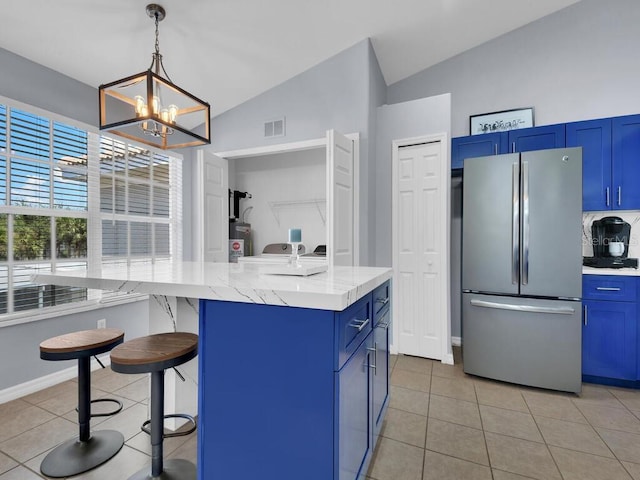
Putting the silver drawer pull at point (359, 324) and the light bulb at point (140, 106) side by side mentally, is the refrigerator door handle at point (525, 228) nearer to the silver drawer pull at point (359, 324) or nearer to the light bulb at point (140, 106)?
the silver drawer pull at point (359, 324)

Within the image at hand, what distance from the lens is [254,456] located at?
Result: 1.23 metres

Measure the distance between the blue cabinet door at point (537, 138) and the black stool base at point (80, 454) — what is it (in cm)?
403

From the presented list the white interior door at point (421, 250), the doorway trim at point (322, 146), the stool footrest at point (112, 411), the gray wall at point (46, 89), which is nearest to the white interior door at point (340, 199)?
the doorway trim at point (322, 146)

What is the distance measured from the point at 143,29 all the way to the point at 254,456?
3091 millimetres

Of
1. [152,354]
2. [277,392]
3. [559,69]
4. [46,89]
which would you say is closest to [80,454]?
[152,354]

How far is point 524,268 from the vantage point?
8.79 ft

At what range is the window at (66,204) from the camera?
2541 millimetres

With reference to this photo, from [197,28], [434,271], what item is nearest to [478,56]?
[434,271]

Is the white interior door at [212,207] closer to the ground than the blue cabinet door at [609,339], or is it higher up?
higher up

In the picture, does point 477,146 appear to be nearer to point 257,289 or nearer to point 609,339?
point 609,339

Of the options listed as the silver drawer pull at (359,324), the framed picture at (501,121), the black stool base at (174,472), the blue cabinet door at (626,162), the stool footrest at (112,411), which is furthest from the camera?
the framed picture at (501,121)

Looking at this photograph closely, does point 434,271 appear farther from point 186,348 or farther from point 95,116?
point 95,116

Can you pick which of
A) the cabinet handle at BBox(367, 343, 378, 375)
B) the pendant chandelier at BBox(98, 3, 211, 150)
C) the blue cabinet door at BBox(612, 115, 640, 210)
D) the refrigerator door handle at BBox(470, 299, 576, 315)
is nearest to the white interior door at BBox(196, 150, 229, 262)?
the pendant chandelier at BBox(98, 3, 211, 150)

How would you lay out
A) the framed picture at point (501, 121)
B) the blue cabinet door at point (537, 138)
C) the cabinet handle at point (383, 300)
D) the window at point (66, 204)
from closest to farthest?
the cabinet handle at point (383, 300)
the window at point (66, 204)
the blue cabinet door at point (537, 138)
the framed picture at point (501, 121)
